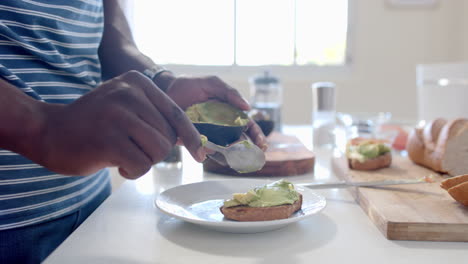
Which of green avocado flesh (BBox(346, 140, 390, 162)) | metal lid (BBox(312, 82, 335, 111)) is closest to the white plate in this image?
green avocado flesh (BBox(346, 140, 390, 162))

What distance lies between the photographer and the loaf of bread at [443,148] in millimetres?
1164

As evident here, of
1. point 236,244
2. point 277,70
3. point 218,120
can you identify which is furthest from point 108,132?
point 277,70

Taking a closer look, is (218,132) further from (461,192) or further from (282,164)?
(461,192)

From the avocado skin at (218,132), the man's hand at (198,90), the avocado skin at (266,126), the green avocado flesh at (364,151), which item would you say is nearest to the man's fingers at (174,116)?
the avocado skin at (218,132)

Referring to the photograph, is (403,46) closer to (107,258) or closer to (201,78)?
(201,78)

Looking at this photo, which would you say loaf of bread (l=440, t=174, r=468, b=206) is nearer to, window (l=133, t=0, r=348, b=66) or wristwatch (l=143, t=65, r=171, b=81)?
wristwatch (l=143, t=65, r=171, b=81)

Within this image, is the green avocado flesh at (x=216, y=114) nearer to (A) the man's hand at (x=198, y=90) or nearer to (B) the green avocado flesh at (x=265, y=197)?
(A) the man's hand at (x=198, y=90)

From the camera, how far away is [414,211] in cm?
79

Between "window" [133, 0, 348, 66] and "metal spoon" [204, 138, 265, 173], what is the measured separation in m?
2.88

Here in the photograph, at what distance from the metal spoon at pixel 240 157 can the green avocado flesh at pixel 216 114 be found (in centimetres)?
18

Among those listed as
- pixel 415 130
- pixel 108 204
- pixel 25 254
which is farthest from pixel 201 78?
pixel 415 130

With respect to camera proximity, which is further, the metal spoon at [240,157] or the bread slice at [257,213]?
the metal spoon at [240,157]

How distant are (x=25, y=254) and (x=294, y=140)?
89 centimetres

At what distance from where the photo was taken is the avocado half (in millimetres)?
1028
